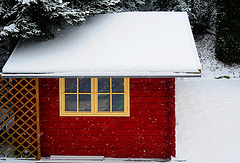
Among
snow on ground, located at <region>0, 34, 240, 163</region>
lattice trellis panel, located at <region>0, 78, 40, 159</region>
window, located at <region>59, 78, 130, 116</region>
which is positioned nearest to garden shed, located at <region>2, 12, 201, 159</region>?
window, located at <region>59, 78, 130, 116</region>

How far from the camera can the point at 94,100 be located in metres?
6.16

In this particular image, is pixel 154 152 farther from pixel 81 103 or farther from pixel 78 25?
pixel 78 25

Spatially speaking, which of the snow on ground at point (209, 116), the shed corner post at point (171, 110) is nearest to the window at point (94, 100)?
the shed corner post at point (171, 110)

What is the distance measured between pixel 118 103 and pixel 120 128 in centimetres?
61

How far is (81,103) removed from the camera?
6355 mm

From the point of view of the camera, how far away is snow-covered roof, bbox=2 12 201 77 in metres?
5.49

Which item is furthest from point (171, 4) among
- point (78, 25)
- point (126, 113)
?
point (126, 113)

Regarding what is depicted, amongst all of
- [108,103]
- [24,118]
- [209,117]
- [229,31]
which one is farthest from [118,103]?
[229,31]

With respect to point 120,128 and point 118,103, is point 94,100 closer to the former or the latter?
point 118,103

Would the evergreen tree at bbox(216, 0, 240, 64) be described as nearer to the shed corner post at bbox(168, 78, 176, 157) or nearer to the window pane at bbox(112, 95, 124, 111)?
the shed corner post at bbox(168, 78, 176, 157)

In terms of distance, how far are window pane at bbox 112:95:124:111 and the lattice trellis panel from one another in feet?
6.07

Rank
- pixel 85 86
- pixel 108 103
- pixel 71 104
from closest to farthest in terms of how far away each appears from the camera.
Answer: pixel 71 104 → pixel 108 103 → pixel 85 86

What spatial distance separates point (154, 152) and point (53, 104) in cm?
276

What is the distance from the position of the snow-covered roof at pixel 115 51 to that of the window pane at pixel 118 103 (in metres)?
0.94
